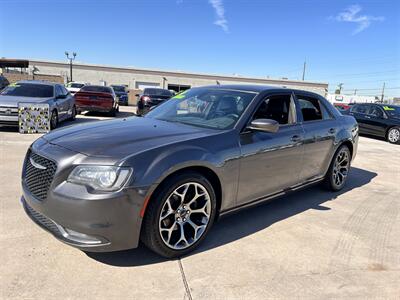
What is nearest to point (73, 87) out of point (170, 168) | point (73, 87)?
point (73, 87)

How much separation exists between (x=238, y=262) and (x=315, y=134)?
7.90ft

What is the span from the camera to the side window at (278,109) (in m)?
3.95

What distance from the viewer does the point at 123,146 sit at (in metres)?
2.82

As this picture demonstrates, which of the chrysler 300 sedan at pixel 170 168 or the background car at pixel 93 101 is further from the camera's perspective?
the background car at pixel 93 101

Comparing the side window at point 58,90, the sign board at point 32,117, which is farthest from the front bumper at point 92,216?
the side window at point 58,90

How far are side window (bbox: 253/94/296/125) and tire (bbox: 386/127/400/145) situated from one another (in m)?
11.5

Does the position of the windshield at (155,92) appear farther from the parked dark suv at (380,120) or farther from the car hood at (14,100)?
the parked dark suv at (380,120)

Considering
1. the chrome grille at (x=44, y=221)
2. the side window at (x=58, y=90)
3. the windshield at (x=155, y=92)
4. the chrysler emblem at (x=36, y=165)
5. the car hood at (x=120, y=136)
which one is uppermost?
the windshield at (x=155, y=92)

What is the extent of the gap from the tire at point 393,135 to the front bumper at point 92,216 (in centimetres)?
1407

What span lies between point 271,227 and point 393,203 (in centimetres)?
263

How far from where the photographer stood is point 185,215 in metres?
3.10

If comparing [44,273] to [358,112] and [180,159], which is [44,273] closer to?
[180,159]

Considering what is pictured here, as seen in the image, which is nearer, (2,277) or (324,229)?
(2,277)

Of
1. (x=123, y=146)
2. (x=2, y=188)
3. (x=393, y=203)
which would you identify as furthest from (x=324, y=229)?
(x=2, y=188)
